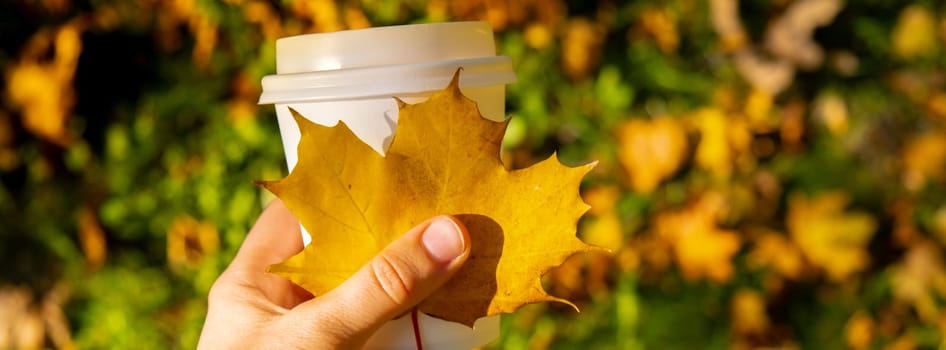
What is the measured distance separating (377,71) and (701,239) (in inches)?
38.9

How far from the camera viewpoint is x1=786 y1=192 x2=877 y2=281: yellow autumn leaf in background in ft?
5.91

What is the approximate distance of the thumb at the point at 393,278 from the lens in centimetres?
94

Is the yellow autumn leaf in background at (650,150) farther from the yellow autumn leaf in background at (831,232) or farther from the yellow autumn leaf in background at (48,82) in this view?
the yellow autumn leaf in background at (48,82)

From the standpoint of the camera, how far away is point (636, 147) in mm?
1739

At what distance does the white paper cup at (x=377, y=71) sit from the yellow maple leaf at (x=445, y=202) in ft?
0.17

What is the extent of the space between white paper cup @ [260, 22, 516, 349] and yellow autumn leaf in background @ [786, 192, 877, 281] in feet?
3.21

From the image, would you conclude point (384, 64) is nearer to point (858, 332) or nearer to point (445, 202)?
point (445, 202)

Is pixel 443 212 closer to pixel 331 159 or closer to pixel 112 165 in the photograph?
pixel 331 159

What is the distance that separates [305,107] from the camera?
102 centimetres

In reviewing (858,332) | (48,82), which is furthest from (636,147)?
(48,82)

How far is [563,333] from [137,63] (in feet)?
3.31

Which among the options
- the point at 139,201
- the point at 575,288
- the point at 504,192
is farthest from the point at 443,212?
the point at 139,201

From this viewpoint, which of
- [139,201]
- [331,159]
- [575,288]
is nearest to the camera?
[331,159]

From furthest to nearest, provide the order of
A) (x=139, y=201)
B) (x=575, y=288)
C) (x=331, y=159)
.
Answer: (x=139, y=201) → (x=575, y=288) → (x=331, y=159)
